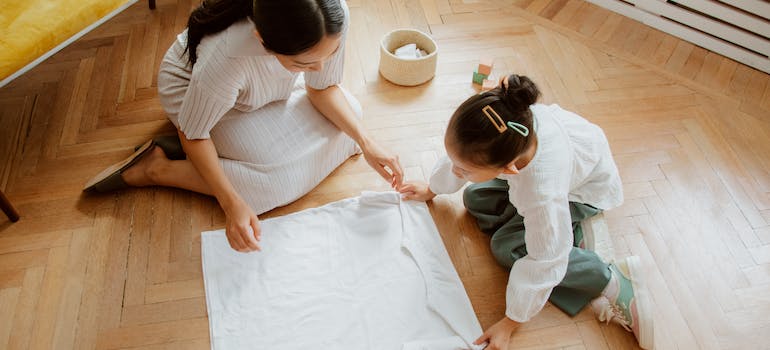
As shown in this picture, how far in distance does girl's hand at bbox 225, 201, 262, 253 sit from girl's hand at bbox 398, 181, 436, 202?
377 mm

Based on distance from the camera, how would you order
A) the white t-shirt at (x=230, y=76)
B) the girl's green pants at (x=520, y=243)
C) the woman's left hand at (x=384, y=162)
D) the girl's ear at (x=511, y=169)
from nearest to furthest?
the girl's ear at (x=511, y=169) < the white t-shirt at (x=230, y=76) < the girl's green pants at (x=520, y=243) < the woman's left hand at (x=384, y=162)

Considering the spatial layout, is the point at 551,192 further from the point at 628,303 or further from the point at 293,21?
the point at 293,21

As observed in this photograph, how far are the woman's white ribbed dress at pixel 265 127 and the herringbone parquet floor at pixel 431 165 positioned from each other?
0.31ft

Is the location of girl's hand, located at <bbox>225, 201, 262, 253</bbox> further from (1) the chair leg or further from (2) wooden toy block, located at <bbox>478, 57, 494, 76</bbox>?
(2) wooden toy block, located at <bbox>478, 57, 494, 76</bbox>

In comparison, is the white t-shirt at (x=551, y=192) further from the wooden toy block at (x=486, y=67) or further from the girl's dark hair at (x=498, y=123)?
the wooden toy block at (x=486, y=67)

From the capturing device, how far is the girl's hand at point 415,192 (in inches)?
53.5

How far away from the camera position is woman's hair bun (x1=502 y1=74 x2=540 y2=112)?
2.94ft

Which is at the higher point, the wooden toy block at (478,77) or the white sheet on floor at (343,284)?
the wooden toy block at (478,77)

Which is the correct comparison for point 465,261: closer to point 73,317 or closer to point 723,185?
point 723,185

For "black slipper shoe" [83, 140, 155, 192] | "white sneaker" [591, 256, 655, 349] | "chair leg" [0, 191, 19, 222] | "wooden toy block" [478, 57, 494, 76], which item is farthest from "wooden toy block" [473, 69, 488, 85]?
"chair leg" [0, 191, 19, 222]

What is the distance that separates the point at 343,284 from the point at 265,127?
0.42m

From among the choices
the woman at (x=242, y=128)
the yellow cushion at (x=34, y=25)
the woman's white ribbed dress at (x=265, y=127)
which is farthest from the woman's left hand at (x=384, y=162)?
the yellow cushion at (x=34, y=25)

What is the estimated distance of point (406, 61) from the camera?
1.57 m

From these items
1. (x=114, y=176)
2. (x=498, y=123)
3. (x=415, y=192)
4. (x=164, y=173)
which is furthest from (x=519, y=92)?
(x=114, y=176)
